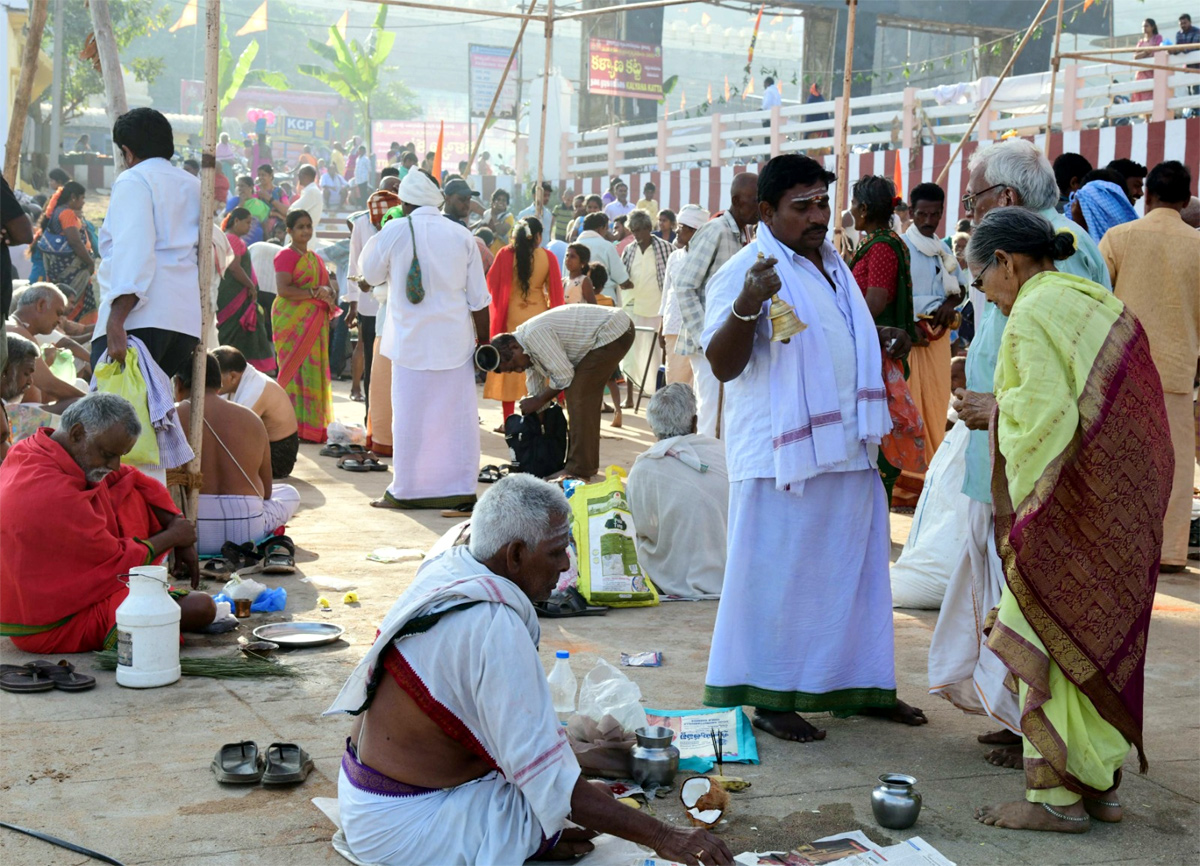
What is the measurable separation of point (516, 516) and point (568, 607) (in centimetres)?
288

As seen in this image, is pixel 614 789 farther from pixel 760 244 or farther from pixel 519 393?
pixel 519 393

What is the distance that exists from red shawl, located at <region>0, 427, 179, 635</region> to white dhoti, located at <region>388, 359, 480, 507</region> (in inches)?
125

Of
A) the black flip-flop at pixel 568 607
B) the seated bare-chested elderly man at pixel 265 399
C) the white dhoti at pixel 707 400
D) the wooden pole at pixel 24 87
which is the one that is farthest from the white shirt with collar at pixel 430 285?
the black flip-flop at pixel 568 607

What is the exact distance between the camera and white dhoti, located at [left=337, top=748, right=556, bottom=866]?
298 cm

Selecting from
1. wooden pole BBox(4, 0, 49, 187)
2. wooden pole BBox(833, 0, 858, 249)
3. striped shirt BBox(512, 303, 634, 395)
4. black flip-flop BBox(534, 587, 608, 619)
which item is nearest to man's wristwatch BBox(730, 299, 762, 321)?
black flip-flop BBox(534, 587, 608, 619)

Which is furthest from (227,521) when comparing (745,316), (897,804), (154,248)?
(897,804)

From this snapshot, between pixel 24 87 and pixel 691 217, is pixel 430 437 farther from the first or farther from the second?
pixel 24 87

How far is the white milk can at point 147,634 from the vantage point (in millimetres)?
4523

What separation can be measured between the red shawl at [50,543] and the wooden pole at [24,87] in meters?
1.91

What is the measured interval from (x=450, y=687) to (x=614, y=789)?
945 mm

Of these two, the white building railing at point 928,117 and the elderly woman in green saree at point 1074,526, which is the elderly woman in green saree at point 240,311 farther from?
the elderly woman in green saree at point 1074,526

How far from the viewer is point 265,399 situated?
801 centimetres

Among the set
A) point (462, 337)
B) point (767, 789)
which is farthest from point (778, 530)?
point (462, 337)

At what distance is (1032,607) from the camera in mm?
3348
